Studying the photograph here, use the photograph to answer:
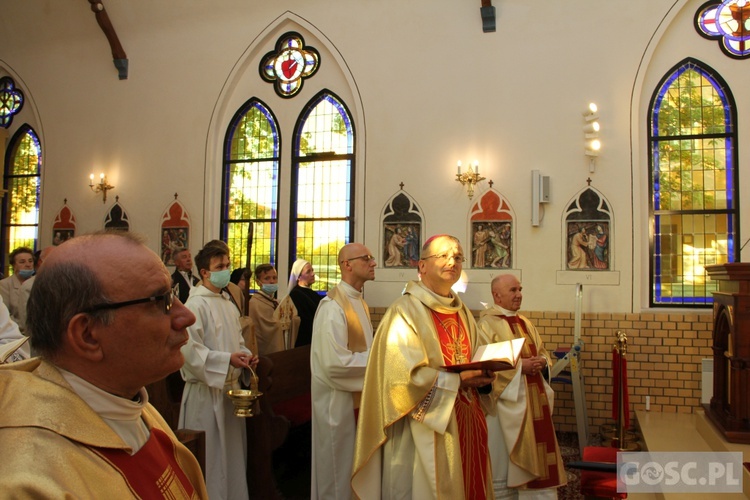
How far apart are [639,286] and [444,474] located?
181 inches

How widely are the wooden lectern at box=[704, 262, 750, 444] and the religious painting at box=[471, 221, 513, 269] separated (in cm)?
252

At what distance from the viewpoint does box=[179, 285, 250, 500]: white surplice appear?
13.5ft

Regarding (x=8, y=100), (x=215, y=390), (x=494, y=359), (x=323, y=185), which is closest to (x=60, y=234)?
(x=8, y=100)

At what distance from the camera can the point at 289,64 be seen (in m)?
8.86

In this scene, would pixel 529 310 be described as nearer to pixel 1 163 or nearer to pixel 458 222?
pixel 458 222

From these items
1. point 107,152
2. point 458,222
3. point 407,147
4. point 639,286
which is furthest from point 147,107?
point 639,286

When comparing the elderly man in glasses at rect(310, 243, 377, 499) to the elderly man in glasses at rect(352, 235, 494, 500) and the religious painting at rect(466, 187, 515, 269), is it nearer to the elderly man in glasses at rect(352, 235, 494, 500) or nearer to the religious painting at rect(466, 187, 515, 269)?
the elderly man in glasses at rect(352, 235, 494, 500)

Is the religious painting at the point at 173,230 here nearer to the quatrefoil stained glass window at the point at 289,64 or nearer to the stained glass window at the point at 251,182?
the stained glass window at the point at 251,182

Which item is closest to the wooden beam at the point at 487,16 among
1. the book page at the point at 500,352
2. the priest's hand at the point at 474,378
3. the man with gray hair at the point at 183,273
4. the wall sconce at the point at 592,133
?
the wall sconce at the point at 592,133

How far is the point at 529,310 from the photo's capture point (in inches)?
289

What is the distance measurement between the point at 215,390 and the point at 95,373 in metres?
3.04

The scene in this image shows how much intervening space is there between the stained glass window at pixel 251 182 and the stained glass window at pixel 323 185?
0.38m

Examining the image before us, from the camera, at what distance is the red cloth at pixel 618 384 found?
6.36 m

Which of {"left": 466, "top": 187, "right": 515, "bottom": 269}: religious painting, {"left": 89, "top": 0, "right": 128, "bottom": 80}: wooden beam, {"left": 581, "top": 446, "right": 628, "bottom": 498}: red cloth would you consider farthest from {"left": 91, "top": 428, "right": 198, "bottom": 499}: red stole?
{"left": 89, "top": 0, "right": 128, "bottom": 80}: wooden beam
